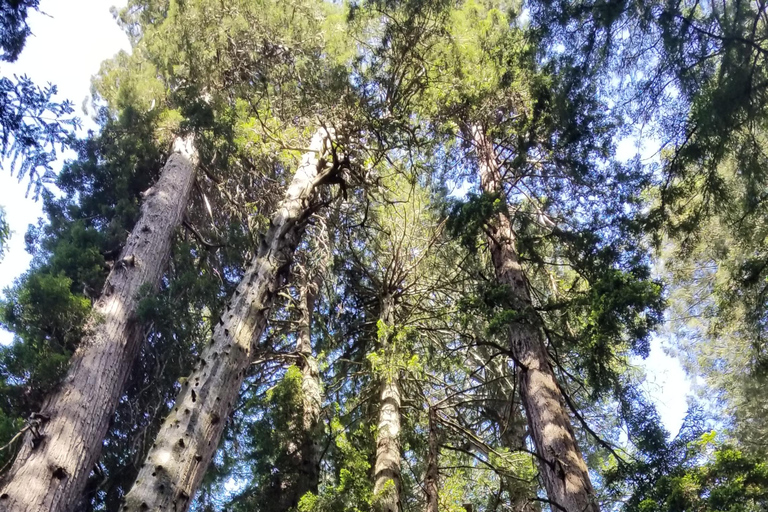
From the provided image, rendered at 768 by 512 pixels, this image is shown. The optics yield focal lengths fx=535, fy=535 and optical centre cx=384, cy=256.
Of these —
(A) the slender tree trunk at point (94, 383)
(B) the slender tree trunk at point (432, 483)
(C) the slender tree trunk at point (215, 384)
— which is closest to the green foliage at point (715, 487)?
(B) the slender tree trunk at point (432, 483)

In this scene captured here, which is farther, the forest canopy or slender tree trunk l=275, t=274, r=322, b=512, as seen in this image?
slender tree trunk l=275, t=274, r=322, b=512

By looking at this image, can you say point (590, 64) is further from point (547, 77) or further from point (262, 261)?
point (262, 261)

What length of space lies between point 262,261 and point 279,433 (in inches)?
105

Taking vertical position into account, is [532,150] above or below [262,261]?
above

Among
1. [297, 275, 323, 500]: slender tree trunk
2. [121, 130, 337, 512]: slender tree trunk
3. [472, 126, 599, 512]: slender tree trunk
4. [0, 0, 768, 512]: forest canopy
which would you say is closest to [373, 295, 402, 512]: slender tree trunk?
[0, 0, 768, 512]: forest canopy

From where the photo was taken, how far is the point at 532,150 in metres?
9.25

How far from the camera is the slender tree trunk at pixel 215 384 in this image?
13.5 ft

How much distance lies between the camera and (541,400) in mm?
5770

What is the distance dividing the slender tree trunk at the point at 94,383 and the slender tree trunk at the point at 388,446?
3.38 m

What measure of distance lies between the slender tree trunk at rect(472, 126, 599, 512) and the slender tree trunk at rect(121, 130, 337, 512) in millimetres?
2707

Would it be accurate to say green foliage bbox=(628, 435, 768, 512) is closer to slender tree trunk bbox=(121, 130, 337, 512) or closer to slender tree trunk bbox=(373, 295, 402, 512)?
slender tree trunk bbox=(373, 295, 402, 512)

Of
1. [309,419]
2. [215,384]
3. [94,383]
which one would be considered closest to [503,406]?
[309,419]

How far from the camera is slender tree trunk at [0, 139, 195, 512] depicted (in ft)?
18.6

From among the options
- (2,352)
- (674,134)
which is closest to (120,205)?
(2,352)
